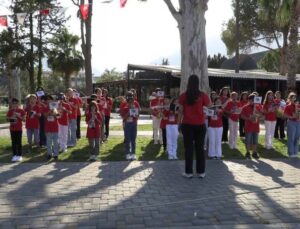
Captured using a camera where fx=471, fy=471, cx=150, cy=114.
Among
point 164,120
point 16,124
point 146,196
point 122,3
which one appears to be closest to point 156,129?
point 164,120

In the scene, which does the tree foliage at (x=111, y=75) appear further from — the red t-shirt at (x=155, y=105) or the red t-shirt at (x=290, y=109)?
the red t-shirt at (x=290, y=109)

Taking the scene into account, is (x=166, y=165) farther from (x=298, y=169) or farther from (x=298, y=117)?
(x=298, y=117)

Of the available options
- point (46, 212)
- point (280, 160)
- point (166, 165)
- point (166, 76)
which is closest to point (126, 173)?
point (166, 165)

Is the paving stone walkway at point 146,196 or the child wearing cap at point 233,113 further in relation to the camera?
the child wearing cap at point 233,113

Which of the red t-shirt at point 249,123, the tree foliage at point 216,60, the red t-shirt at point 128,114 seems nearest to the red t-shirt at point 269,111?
the red t-shirt at point 249,123

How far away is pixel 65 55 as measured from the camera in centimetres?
3866

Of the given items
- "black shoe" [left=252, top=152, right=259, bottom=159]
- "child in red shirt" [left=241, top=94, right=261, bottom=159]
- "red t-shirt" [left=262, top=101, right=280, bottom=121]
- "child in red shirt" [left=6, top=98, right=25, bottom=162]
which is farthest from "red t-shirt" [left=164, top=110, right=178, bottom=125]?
"child in red shirt" [left=6, top=98, right=25, bottom=162]

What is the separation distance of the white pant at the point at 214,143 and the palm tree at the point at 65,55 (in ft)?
84.3

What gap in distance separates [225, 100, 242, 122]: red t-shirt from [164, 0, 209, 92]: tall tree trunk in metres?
1.27

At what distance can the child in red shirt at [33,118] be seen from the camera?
1236 cm

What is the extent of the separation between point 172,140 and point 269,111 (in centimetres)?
341

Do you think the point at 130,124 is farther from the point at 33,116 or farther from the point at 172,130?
the point at 33,116

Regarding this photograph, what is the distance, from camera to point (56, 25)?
33.9m

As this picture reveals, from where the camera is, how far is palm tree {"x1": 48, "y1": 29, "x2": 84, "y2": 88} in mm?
35781
